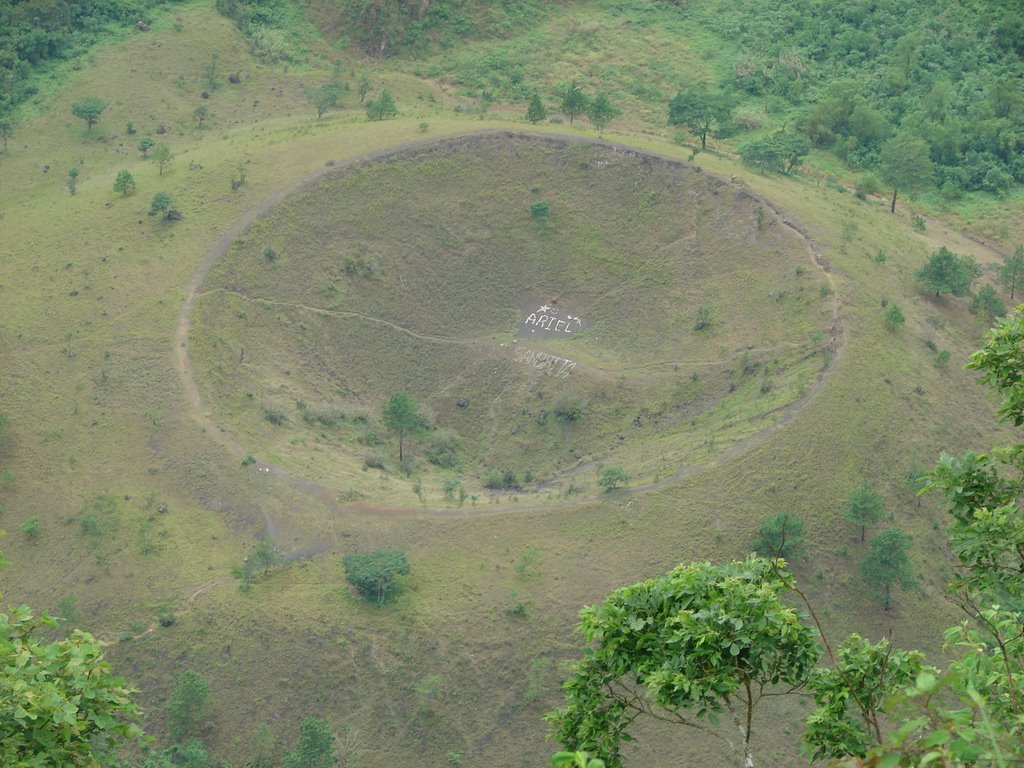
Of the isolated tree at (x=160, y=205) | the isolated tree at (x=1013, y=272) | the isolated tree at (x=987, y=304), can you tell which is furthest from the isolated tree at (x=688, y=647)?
the isolated tree at (x=1013, y=272)

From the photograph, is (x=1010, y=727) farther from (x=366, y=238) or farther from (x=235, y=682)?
(x=366, y=238)

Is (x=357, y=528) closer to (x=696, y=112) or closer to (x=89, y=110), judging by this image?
(x=89, y=110)

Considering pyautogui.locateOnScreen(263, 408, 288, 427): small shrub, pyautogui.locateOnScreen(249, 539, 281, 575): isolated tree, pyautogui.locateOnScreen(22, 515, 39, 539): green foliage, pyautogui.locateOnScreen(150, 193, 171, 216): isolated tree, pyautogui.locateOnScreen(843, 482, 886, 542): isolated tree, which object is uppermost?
pyautogui.locateOnScreen(150, 193, 171, 216): isolated tree

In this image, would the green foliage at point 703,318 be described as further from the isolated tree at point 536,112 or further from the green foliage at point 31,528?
the green foliage at point 31,528

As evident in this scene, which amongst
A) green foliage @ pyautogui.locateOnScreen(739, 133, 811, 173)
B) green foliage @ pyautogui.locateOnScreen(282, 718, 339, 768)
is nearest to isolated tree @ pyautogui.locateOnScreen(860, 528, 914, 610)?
green foliage @ pyautogui.locateOnScreen(282, 718, 339, 768)

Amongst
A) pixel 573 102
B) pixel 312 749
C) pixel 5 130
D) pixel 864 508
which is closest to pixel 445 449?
pixel 312 749

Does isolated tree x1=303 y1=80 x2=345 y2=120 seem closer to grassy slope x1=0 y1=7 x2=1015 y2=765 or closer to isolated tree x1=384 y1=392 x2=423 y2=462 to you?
grassy slope x1=0 y1=7 x2=1015 y2=765
